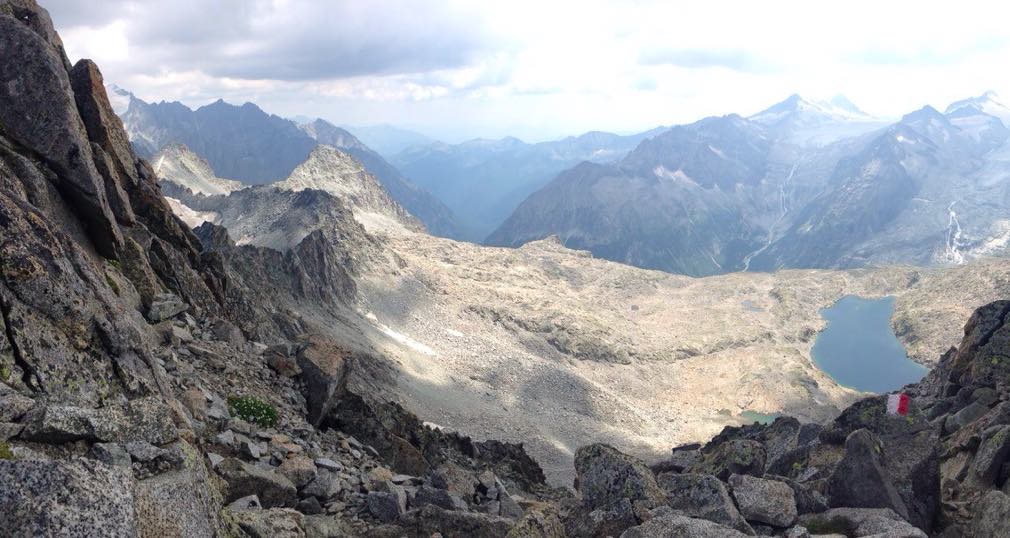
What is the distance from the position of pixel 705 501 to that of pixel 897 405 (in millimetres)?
15154

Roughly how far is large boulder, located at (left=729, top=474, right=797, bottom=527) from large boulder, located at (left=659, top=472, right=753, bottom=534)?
1.36 ft

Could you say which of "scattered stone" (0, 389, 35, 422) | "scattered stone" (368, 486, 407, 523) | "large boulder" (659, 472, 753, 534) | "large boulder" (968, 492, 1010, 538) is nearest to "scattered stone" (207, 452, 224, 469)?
"scattered stone" (368, 486, 407, 523)

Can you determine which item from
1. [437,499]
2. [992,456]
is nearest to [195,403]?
[437,499]

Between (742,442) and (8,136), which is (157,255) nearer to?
(8,136)

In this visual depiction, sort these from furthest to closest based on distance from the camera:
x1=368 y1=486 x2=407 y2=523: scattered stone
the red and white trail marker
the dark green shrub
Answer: the red and white trail marker
the dark green shrub
x1=368 y1=486 x2=407 y2=523: scattered stone

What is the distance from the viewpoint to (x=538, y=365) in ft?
416

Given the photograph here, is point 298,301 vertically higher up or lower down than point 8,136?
lower down

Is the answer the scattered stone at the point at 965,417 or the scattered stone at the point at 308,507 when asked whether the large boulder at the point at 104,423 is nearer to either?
the scattered stone at the point at 308,507

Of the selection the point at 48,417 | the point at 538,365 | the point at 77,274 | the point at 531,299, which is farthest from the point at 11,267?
the point at 531,299

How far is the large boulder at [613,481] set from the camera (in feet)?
59.1

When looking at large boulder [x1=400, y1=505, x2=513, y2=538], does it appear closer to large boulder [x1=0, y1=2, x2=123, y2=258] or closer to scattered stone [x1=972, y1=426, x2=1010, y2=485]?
large boulder [x1=0, y1=2, x2=123, y2=258]

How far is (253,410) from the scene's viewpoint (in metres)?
20.5

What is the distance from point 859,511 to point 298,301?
3918 inches

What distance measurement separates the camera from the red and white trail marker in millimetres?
26617
